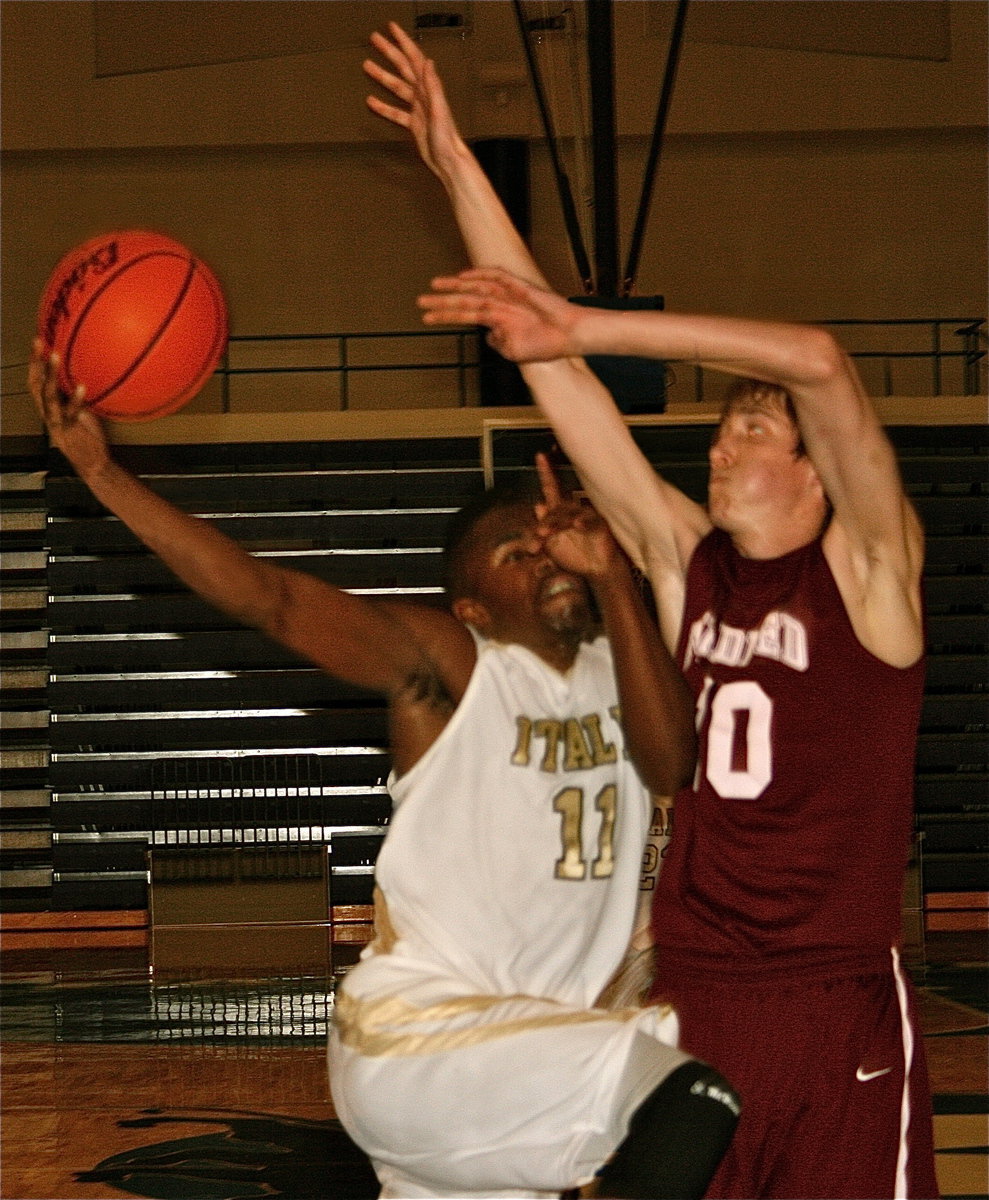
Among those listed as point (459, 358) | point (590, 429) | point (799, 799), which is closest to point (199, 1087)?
point (590, 429)

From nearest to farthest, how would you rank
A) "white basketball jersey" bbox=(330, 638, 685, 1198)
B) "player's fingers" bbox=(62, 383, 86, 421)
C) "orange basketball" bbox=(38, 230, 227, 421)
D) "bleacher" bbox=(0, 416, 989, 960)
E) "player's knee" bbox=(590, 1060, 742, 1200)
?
1. "player's knee" bbox=(590, 1060, 742, 1200)
2. "white basketball jersey" bbox=(330, 638, 685, 1198)
3. "player's fingers" bbox=(62, 383, 86, 421)
4. "orange basketball" bbox=(38, 230, 227, 421)
5. "bleacher" bbox=(0, 416, 989, 960)

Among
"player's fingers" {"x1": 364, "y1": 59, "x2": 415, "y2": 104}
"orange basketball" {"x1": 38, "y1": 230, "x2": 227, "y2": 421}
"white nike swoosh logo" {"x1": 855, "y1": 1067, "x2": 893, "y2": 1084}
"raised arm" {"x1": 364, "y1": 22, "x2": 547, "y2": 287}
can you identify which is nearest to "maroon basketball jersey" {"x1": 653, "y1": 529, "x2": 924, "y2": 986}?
"white nike swoosh logo" {"x1": 855, "y1": 1067, "x2": 893, "y2": 1084}

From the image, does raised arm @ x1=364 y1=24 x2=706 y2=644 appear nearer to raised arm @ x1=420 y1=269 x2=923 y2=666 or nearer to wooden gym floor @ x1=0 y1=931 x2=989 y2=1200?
raised arm @ x1=420 y1=269 x2=923 y2=666

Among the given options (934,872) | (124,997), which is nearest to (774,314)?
(934,872)

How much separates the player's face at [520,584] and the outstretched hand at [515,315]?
431 mm

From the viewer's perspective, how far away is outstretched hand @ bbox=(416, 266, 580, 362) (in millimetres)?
2684

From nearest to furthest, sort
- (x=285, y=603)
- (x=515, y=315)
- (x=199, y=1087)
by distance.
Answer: (x=515, y=315) < (x=285, y=603) < (x=199, y=1087)

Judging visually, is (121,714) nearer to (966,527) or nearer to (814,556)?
(966,527)

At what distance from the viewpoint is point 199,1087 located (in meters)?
6.38

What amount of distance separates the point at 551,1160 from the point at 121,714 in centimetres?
953

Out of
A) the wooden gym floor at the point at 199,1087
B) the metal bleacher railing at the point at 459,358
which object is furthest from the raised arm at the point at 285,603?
the metal bleacher railing at the point at 459,358

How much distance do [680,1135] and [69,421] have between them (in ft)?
5.33

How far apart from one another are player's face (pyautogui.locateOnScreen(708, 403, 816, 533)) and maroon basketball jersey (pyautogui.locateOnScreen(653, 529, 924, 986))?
14cm

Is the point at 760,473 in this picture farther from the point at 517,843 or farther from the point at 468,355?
the point at 468,355
